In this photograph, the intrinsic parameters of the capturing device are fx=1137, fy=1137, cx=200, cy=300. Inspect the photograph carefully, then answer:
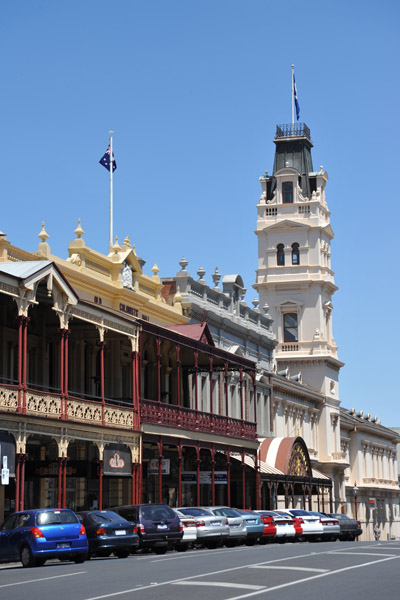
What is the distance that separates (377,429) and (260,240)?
23.3 m

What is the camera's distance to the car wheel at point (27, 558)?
78.9ft

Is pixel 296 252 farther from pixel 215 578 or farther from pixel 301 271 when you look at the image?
pixel 215 578

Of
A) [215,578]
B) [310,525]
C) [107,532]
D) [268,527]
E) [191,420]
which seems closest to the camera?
[215,578]

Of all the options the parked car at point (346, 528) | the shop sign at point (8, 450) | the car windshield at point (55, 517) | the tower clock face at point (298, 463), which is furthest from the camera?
the tower clock face at point (298, 463)

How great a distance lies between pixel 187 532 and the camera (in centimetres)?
3197

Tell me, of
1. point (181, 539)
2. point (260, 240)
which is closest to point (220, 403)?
point (181, 539)

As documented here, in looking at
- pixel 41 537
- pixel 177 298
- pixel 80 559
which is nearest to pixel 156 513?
pixel 80 559

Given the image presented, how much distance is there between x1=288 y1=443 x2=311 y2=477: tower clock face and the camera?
55.7 metres

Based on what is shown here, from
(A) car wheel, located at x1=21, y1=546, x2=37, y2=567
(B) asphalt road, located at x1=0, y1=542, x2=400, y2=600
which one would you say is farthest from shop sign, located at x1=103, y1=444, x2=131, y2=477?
(A) car wheel, located at x1=21, y1=546, x2=37, y2=567

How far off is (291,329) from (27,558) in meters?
58.3

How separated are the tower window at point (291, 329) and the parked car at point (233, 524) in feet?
154

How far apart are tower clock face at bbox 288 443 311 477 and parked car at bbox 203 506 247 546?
2073 cm

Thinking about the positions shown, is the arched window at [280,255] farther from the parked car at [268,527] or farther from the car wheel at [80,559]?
the car wheel at [80,559]

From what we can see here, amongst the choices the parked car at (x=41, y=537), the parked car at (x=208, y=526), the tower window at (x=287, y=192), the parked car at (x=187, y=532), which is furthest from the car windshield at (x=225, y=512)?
the tower window at (x=287, y=192)
